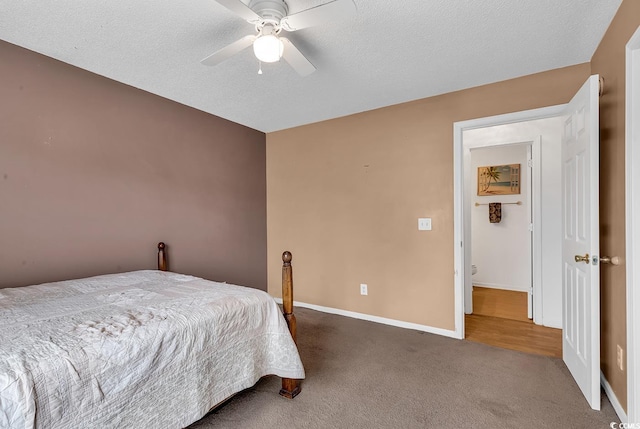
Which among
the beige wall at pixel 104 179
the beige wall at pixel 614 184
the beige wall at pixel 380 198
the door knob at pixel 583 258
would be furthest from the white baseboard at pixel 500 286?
the beige wall at pixel 104 179

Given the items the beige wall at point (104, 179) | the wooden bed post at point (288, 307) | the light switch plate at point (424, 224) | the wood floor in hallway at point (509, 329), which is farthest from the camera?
the light switch plate at point (424, 224)

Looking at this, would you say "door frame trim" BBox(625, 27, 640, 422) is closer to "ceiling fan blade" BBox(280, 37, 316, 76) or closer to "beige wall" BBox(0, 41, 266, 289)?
"ceiling fan blade" BBox(280, 37, 316, 76)

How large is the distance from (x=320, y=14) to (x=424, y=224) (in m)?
2.20

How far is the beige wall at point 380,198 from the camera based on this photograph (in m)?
2.92

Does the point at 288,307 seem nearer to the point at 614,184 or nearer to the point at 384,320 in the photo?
the point at 384,320

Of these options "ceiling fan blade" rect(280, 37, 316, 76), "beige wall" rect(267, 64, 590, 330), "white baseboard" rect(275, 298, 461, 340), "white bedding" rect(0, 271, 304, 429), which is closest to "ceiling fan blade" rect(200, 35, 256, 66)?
"ceiling fan blade" rect(280, 37, 316, 76)

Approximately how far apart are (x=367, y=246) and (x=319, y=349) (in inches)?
49.9

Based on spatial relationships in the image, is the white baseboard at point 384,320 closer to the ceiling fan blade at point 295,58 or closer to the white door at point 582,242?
the white door at point 582,242

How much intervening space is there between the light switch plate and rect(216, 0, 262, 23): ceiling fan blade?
230cm

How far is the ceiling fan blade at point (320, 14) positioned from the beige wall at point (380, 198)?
186cm

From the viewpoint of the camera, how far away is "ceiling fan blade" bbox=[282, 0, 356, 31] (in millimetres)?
1409

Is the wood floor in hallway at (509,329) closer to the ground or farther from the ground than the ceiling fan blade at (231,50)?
closer to the ground

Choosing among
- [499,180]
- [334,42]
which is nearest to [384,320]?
[334,42]


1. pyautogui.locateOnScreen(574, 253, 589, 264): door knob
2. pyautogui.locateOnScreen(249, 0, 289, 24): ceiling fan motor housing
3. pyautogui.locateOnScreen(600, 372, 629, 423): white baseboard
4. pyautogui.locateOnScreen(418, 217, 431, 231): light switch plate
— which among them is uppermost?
pyautogui.locateOnScreen(249, 0, 289, 24): ceiling fan motor housing
